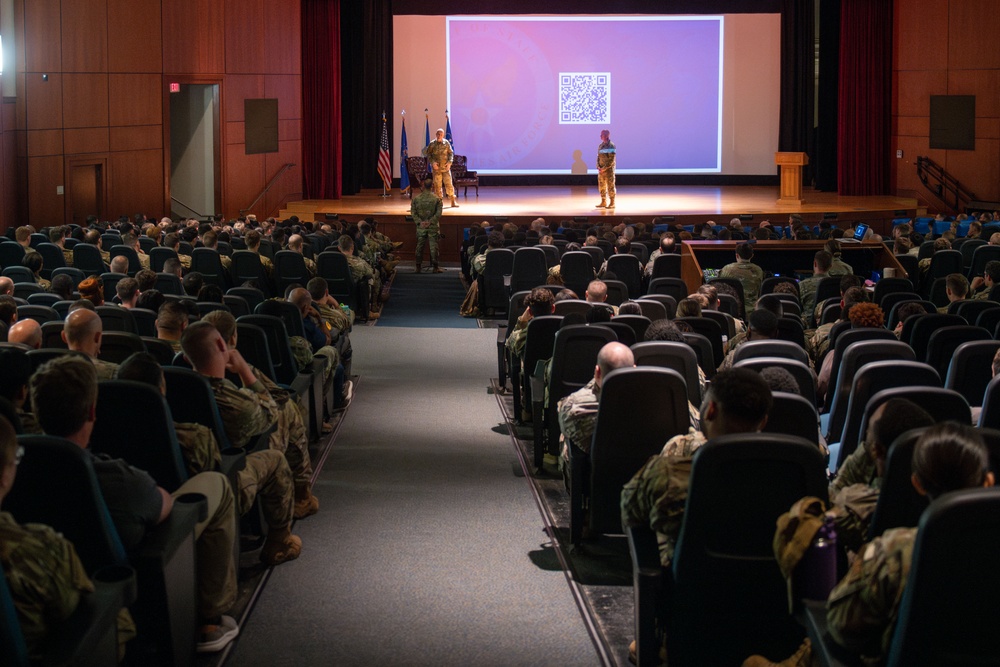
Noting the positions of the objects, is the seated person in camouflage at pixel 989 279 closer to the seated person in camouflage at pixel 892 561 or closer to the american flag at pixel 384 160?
the seated person in camouflage at pixel 892 561

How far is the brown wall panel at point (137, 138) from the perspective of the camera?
1706cm

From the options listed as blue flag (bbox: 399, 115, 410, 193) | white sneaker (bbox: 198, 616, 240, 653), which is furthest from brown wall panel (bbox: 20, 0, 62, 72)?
white sneaker (bbox: 198, 616, 240, 653)

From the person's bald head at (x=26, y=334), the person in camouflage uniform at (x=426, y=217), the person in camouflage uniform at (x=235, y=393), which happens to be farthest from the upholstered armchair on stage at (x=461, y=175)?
the person in camouflage uniform at (x=235, y=393)

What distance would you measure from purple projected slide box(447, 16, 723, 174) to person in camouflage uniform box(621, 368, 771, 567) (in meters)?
19.5

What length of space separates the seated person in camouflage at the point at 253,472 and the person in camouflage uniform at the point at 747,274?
6.21 meters

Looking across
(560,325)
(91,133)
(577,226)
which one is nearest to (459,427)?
(560,325)

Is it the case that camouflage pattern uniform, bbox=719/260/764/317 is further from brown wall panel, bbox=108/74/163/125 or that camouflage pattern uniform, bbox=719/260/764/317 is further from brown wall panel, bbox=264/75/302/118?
brown wall panel, bbox=264/75/302/118

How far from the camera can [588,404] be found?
5.09 m

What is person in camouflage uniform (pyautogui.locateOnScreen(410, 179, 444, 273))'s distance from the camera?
16.7 meters

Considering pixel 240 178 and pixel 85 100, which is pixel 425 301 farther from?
pixel 240 178

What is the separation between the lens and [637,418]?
461cm

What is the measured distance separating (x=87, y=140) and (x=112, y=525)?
14.4 metres

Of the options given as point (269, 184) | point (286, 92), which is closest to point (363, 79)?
point (286, 92)

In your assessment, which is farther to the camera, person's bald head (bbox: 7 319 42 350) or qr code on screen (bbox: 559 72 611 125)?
qr code on screen (bbox: 559 72 611 125)
